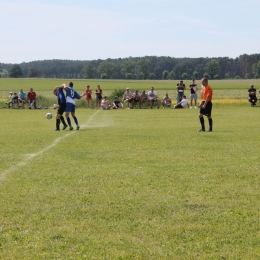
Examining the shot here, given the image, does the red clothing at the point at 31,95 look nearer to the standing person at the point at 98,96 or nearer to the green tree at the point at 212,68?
the standing person at the point at 98,96

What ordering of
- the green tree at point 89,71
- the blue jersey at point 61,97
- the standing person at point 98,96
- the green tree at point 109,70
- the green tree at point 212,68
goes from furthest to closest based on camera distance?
the green tree at point 89,71, the green tree at point 109,70, the green tree at point 212,68, the standing person at point 98,96, the blue jersey at point 61,97

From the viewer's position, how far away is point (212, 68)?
174 metres

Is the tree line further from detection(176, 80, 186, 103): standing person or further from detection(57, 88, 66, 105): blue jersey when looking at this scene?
detection(57, 88, 66, 105): blue jersey

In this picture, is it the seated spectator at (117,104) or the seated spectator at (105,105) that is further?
the seated spectator at (117,104)

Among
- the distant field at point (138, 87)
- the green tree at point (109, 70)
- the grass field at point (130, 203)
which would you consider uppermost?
the grass field at point (130, 203)

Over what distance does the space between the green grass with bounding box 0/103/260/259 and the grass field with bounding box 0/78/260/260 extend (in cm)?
1

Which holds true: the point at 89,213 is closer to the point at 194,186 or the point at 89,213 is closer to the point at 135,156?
the point at 194,186

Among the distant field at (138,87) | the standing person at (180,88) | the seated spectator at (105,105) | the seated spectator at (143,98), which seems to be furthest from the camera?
the distant field at (138,87)

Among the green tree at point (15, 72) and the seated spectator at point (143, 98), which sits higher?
the seated spectator at point (143, 98)

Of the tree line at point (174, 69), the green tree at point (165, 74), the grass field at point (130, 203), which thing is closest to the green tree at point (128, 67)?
the tree line at point (174, 69)

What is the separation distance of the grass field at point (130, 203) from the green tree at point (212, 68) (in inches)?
6381

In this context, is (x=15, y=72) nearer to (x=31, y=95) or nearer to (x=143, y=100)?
(x=31, y=95)

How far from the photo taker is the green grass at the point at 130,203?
5.43 m

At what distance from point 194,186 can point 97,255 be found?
3.43 m
